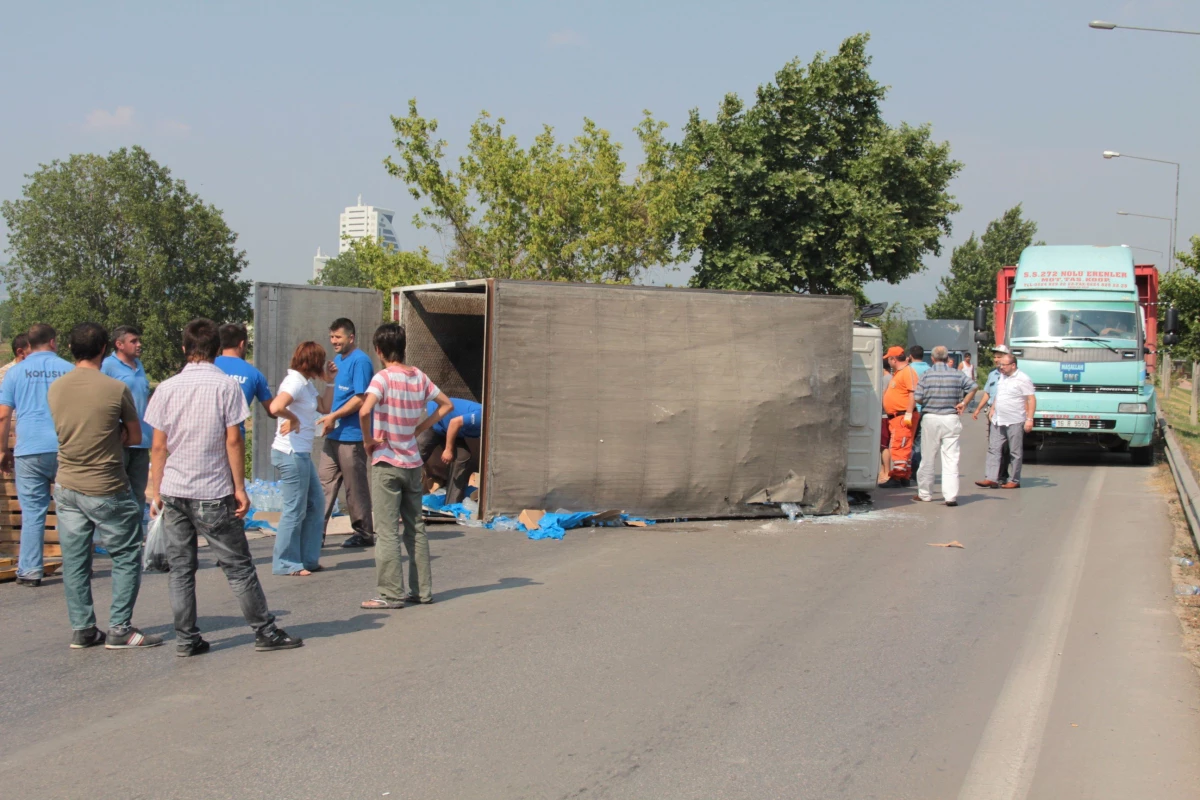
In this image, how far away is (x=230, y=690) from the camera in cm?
532

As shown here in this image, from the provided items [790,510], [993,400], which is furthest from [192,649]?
[993,400]

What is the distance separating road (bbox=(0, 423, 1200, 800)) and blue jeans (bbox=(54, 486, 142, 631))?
0.31m

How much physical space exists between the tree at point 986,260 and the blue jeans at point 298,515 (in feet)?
181

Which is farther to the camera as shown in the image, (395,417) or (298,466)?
(298,466)

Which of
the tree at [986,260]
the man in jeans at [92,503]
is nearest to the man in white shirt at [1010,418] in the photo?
the man in jeans at [92,503]

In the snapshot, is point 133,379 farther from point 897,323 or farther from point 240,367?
point 897,323

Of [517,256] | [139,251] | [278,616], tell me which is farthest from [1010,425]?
[139,251]

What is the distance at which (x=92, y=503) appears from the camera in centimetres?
605

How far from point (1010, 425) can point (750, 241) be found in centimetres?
1858

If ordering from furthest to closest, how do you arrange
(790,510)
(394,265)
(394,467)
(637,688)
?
(394,265), (790,510), (394,467), (637,688)

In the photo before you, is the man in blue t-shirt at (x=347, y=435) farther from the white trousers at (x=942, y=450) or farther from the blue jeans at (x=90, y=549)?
the white trousers at (x=942, y=450)

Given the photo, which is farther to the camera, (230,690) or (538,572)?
(538,572)

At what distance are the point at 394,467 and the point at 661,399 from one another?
4425 millimetres

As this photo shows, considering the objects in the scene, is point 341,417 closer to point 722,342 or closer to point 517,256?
point 722,342
